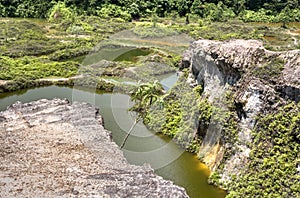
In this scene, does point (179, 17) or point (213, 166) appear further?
point (179, 17)

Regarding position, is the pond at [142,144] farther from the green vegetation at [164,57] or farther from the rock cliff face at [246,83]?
the rock cliff face at [246,83]

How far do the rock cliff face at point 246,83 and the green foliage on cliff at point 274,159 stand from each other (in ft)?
2.72

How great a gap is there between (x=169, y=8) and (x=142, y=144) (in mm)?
64894

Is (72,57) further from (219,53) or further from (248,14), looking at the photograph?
(248,14)

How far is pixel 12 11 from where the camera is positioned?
295 feet

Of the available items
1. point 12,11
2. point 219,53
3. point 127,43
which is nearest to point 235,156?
point 219,53

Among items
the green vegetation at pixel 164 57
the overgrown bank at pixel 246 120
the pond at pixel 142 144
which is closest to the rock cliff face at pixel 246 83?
the overgrown bank at pixel 246 120

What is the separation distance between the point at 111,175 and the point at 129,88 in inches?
908

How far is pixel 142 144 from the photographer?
3625 centimetres

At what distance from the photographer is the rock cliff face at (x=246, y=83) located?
96.3 ft

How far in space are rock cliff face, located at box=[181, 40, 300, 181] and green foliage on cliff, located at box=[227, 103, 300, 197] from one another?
32.6 inches

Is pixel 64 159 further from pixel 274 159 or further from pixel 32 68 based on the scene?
pixel 32 68

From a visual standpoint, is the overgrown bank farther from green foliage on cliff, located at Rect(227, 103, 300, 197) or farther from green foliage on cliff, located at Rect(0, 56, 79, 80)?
green foliage on cliff, located at Rect(0, 56, 79, 80)

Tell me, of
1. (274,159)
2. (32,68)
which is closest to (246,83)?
(274,159)
